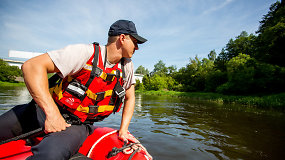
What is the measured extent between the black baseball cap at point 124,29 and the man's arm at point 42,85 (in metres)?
0.82

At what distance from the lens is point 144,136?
4395mm

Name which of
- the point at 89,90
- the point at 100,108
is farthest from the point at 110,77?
the point at 100,108

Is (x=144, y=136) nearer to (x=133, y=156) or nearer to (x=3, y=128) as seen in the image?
(x=133, y=156)

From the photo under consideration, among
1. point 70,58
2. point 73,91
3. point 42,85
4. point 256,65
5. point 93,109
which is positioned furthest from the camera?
point 256,65

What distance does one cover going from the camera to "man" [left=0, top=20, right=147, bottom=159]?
4.25ft

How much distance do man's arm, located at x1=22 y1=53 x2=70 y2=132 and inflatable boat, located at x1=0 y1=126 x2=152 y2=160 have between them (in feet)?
1.39

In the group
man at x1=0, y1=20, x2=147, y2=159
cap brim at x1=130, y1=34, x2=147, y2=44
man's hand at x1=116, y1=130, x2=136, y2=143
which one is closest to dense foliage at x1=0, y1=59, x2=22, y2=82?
man at x1=0, y1=20, x2=147, y2=159

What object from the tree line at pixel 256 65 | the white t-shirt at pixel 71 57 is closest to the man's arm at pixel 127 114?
the white t-shirt at pixel 71 57

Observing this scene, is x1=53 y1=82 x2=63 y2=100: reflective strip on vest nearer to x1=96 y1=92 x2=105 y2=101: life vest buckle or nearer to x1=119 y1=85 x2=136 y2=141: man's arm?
x1=96 y1=92 x2=105 y2=101: life vest buckle

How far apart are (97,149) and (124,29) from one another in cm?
154

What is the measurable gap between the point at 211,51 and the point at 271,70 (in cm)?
4389

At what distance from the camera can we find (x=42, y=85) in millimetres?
1303

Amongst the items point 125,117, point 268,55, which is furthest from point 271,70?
point 125,117

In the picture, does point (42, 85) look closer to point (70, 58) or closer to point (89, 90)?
point (70, 58)
